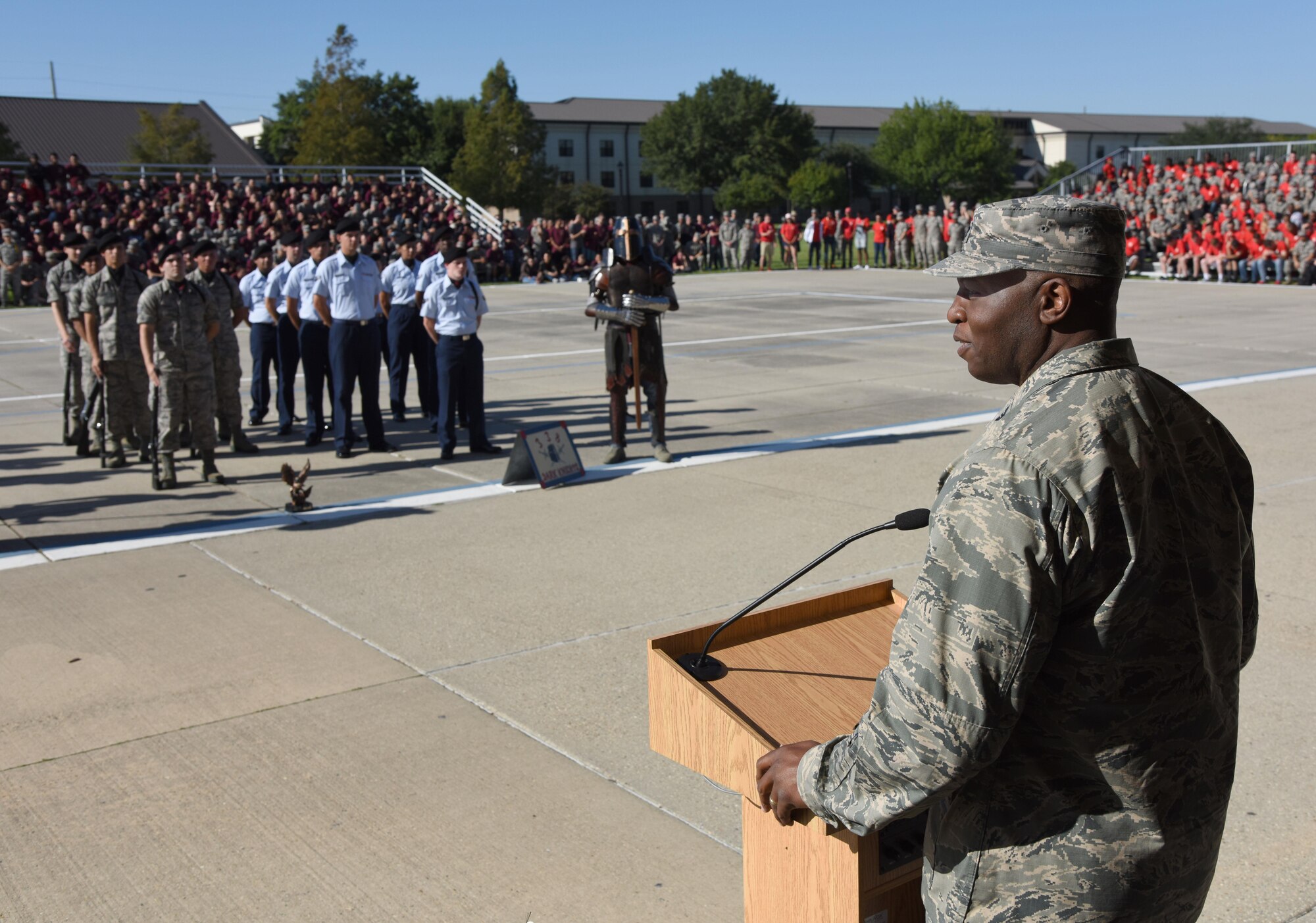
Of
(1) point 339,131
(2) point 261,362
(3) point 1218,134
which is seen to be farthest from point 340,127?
(3) point 1218,134

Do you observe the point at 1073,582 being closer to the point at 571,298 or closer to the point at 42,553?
the point at 42,553

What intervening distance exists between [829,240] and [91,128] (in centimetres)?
6532

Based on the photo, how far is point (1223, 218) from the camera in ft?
104

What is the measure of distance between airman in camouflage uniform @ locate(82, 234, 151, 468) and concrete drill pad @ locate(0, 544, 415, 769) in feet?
11.5

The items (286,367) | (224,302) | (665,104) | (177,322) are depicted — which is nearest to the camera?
(177,322)

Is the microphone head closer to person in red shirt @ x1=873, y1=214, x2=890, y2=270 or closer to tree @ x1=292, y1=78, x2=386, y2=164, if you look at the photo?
person in red shirt @ x1=873, y1=214, x2=890, y2=270

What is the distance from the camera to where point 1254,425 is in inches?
441

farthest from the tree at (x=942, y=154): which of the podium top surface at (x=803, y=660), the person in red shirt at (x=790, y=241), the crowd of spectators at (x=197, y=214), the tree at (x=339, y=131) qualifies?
the podium top surface at (x=803, y=660)

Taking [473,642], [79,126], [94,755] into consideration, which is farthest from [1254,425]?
[79,126]

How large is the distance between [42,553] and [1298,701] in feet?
24.1

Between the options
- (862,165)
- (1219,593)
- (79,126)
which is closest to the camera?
(1219,593)

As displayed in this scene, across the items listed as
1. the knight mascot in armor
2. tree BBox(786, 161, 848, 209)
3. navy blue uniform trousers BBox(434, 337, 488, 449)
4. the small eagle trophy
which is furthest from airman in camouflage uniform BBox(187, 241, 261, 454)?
tree BBox(786, 161, 848, 209)

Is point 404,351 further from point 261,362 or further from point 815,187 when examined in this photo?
point 815,187

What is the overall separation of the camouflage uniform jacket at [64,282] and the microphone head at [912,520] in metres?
10.7
